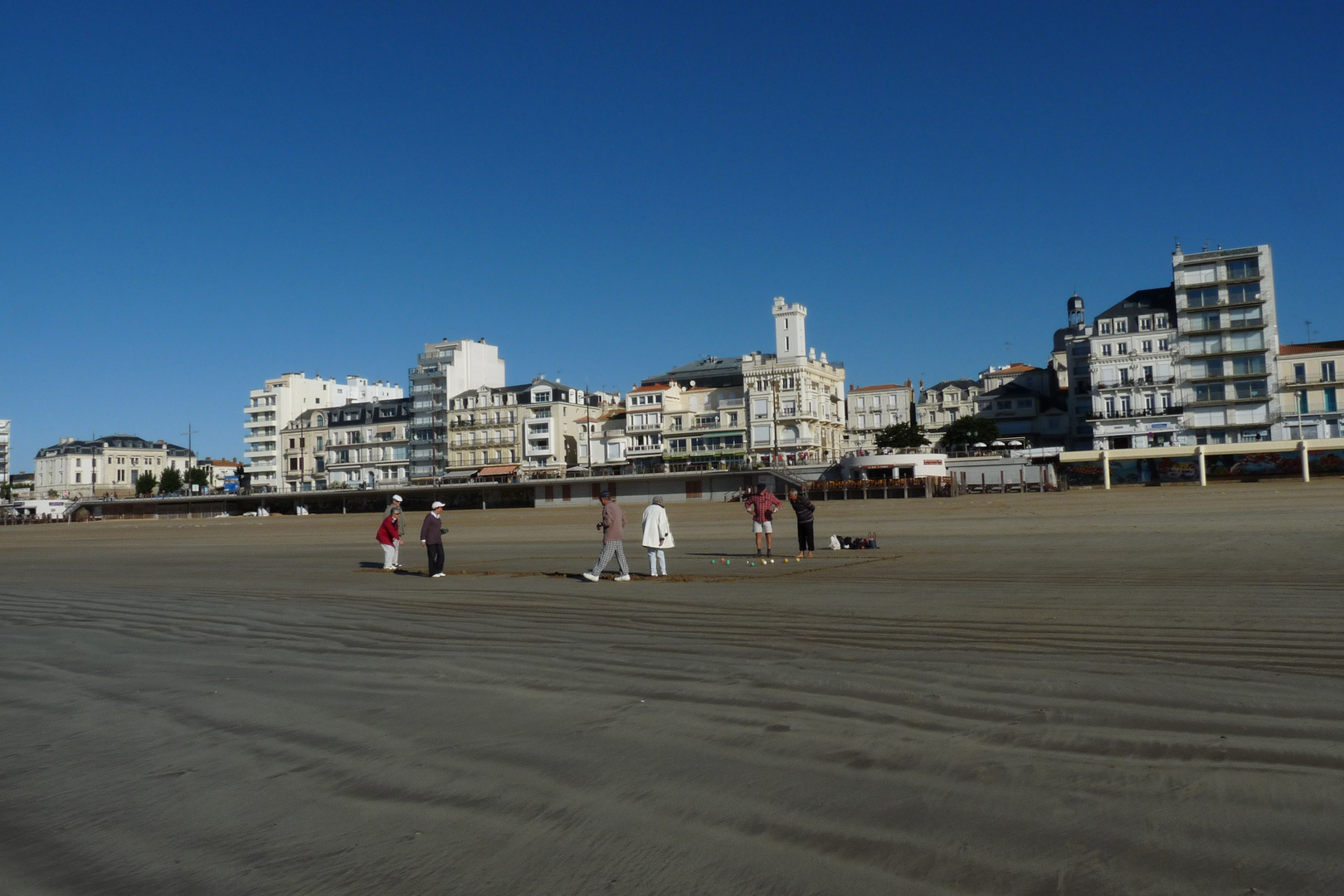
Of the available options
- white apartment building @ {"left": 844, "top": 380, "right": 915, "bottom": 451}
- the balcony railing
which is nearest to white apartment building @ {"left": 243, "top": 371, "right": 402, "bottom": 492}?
white apartment building @ {"left": 844, "top": 380, "right": 915, "bottom": 451}

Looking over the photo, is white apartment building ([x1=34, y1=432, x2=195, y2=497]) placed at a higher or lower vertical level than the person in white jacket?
higher

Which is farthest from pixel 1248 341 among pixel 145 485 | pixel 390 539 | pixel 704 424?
pixel 145 485

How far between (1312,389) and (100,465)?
510 ft

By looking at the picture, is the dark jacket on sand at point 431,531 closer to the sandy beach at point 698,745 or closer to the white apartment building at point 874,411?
the sandy beach at point 698,745

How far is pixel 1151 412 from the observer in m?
75.9

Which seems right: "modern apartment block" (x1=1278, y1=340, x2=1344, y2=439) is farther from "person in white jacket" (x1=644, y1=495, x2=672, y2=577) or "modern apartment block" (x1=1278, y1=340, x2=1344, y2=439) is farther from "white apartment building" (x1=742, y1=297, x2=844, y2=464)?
"person in white jacket" (x1=644, y1=495, x2=672, y2=577)

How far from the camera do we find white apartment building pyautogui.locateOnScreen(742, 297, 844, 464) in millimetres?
88875

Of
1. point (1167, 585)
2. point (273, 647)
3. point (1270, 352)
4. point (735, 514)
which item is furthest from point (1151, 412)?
point (273, 647)

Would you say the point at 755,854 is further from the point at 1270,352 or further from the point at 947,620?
the point at 1270,352

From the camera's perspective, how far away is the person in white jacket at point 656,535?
15867mm

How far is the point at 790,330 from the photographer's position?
310 ft

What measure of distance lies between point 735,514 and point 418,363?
75.0m

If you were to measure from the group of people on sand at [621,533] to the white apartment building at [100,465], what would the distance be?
468 ft

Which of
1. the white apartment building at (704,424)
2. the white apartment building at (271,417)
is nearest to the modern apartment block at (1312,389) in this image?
the white apartment building at (704,424)
